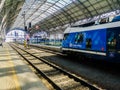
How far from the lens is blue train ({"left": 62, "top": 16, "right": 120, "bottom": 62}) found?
41.9 feet

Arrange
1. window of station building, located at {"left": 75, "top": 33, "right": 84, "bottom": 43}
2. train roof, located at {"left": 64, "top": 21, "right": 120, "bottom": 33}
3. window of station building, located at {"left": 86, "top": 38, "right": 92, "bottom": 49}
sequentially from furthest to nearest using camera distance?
1. window of station building, located at {"left": 75, "top": 33, "right": 84, "bottom": 43}
2. window of station building, located at {"left": 86, "top": 38, "right": 92, "bottom": 49}
3. train roof, located at {"left": 64, "top": 21, "right": 120, "bottom": 33}

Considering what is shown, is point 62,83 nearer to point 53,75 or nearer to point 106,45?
point 53,75

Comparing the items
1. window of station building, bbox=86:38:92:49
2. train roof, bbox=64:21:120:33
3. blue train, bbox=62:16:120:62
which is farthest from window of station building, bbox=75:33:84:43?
window of station building, bbox=86:38:92:49

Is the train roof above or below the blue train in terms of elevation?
above

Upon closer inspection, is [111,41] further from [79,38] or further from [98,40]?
[79,38]

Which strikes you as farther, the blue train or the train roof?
the train roof

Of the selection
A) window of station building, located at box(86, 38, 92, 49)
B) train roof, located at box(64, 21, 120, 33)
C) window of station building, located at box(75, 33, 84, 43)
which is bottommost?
window of station building, located at box(86, 38, 92, 49)

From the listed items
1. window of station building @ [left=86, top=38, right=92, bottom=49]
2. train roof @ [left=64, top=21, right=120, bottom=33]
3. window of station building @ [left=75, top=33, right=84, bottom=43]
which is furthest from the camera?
window of station building @ [left=75, top=33, right=84, bottom=43]

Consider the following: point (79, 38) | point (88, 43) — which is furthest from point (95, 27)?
point (79, 38)

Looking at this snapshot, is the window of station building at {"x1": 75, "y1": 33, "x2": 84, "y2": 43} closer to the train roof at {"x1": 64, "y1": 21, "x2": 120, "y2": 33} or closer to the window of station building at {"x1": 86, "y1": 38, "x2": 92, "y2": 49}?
the train roof at {"x1": 64, "y1": 21, "x2": 120, "y2": 33}

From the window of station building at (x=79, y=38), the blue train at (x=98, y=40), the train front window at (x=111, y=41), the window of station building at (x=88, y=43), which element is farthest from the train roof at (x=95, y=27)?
the window of station building at (x=88, y=43)

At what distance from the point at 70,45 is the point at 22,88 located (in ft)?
37.8

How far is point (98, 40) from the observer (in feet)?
48.3

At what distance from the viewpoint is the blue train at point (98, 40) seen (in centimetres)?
1277
